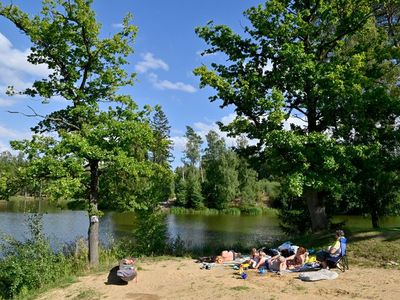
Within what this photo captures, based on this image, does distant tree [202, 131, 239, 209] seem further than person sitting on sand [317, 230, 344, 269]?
Yes

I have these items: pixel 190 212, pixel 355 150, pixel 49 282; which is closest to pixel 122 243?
pixel 49 282

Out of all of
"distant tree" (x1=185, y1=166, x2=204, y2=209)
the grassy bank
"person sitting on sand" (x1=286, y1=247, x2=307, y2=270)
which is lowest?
"person sitting on sand" (x1=286, y1=247, x2=307, y2=270)

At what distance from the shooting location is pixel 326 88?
650 inches

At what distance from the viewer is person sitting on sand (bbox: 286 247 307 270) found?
13117 mm

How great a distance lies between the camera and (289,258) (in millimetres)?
13258

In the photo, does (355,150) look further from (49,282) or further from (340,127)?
(49,282)

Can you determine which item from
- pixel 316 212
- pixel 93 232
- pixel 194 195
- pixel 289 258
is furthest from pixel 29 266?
pixel 194 195

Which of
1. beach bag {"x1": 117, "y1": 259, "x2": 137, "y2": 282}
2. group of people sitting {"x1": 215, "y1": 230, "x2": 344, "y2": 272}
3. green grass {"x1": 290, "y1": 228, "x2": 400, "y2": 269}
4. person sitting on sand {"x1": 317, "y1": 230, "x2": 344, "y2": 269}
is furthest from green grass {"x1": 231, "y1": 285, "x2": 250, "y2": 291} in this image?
green grass {"x1": 290, "y1": 228, "x2": 400, "y2": 269}

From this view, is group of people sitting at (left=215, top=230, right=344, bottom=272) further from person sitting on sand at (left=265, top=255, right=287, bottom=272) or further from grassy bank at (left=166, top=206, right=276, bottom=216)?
grassy bank at (left=166, top=206, right=276, bottom=216)

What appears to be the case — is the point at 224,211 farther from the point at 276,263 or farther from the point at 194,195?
the point at 276,263

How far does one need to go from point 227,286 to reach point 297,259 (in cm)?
298

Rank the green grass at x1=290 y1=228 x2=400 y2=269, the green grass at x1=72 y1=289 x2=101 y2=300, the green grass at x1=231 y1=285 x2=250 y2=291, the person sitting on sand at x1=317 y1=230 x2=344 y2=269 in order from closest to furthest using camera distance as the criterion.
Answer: the green grass at x1=231 y1=285 x2=250 y2=291
the green grass at x1=72 y1=289 x2=101 y2=300
the person sitting on sand at x1=317 y1=230 x2=344 y2=269
the green grass at x1=290 y1=228 x2=400 y2=269

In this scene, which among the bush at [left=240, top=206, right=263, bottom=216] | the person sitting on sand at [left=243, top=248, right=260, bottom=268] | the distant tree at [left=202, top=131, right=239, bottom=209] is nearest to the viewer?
the person sitting on sand at [left=243, top=248, right=260, bottom=268]

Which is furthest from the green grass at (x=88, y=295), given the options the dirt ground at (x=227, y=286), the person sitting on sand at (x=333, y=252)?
the person sitting on sand at (x=333, y=252)
